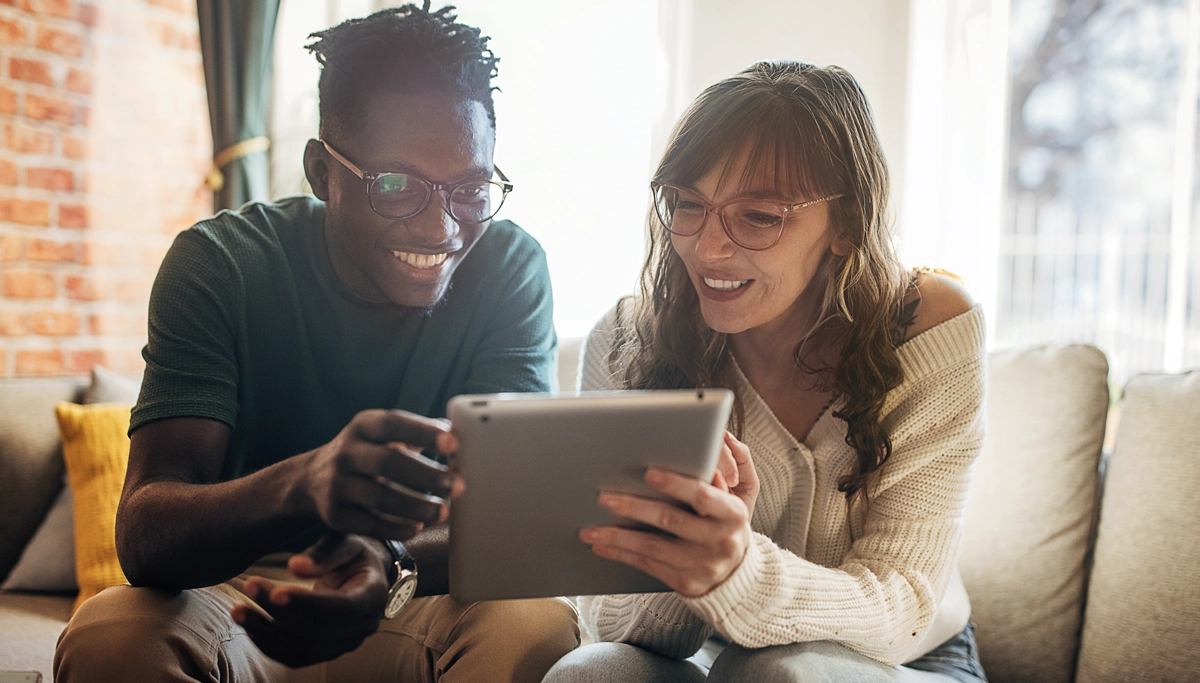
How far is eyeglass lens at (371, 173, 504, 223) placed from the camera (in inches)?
44.5

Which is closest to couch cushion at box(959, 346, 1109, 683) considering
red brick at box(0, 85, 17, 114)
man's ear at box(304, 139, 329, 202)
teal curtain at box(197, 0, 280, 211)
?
man's ear at box(304, 139, 329, 202)

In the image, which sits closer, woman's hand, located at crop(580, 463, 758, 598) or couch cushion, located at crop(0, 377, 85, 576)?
woman's hand, located at crop(580, 463, 758, 598)

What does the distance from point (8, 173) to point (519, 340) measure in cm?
179

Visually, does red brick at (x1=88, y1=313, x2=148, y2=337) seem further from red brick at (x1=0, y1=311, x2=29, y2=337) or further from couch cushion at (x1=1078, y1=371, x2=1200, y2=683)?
couch cushion at (x1=1078, y1=371, x2=1200, y2=683)

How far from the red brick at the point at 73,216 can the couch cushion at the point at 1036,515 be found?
7.74ft

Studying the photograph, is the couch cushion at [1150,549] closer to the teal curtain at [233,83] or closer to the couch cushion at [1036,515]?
the couch cushion at [1036,515]

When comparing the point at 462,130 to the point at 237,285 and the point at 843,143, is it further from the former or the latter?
the point at 843,143

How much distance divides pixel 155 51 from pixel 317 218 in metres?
1.67

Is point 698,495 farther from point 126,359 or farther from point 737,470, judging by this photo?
point 126,359

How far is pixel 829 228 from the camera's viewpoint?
3.92 feet

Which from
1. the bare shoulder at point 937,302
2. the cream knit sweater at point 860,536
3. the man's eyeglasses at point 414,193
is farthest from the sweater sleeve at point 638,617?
the bare shoulder at point 937,302

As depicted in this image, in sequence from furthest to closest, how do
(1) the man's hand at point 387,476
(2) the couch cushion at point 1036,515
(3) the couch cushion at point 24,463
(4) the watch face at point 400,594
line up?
(3) the couch cushion at point 24,463
(2) the couch cushion at point 1036,515
(4) the watch face at point 400,594
(1) the man's hand at point 387,476

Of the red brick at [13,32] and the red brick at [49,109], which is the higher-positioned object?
the red brick at [13,32]

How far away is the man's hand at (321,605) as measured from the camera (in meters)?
0.77
